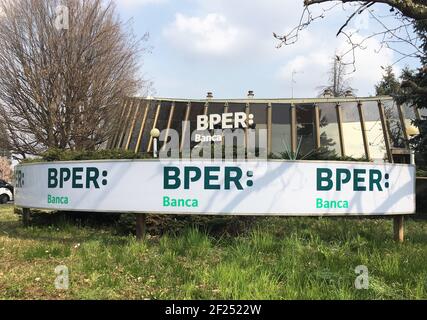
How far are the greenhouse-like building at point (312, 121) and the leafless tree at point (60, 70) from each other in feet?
26.1

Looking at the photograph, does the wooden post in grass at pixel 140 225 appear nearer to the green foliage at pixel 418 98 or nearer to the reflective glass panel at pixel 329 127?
A: the green foliage at pixel 418 98

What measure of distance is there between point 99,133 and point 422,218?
11.0m

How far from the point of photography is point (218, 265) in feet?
21.1

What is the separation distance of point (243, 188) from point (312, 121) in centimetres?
2192

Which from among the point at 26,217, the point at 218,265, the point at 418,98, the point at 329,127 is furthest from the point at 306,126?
the point at 218,265

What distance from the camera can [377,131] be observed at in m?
28.5

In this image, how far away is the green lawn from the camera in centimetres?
564

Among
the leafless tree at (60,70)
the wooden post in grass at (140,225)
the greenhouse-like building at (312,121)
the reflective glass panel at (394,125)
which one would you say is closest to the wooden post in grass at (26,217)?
the wooden post in grass at (140,225)

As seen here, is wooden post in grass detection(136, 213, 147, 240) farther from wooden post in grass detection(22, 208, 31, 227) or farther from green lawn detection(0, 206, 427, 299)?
wooden post in grass detection(22, 208, 31, 227)

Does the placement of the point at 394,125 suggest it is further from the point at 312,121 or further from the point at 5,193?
the point at 5,193

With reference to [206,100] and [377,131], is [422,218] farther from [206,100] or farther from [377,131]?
[206,100]

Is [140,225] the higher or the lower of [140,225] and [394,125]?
the lower

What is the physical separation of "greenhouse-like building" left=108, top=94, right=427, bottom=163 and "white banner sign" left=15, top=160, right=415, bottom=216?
17644mm

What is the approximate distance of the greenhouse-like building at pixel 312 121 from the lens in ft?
88.9
